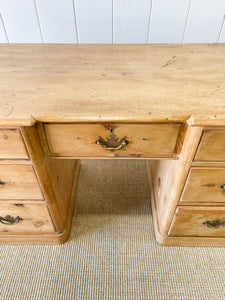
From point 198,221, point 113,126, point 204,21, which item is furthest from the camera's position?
point 204,21

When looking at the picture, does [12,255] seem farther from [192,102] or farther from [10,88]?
[192,102]

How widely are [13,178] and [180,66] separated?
79 centimetres

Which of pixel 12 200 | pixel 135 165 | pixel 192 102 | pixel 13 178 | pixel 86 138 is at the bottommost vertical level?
pixel 135 165

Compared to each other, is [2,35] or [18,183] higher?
[2,35]

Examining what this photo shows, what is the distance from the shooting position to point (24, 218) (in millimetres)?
940

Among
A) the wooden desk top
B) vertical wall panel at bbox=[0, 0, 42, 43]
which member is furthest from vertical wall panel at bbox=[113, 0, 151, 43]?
vertical wall panel at bbox=[0, 0, 42, 43]

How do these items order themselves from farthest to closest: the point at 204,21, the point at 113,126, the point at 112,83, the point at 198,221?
the point at 204,21 < the point at 198,221 < the point at 112,83 < the point at 113,126

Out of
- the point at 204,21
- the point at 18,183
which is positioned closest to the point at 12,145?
the point at 18,183

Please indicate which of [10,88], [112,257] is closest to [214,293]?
[112,257]

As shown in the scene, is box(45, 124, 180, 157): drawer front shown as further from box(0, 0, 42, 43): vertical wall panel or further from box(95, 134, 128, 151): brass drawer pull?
box(0, 0, 42, 43): vertical wall panel

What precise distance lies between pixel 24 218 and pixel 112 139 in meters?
0.57

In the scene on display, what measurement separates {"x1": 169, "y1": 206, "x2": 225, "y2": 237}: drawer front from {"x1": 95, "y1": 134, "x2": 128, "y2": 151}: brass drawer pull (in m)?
0.40

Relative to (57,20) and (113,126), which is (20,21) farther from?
(113,126)

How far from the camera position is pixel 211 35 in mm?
1122
